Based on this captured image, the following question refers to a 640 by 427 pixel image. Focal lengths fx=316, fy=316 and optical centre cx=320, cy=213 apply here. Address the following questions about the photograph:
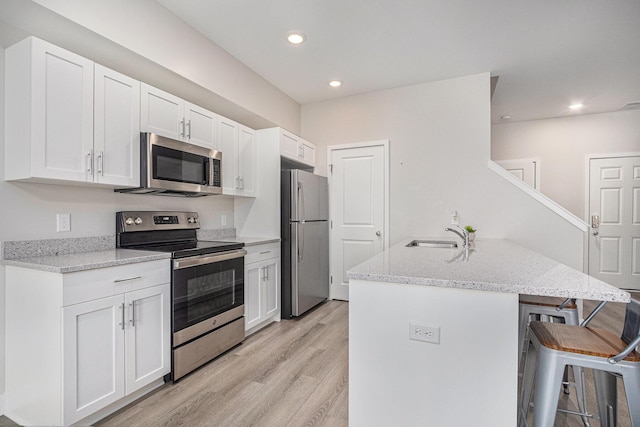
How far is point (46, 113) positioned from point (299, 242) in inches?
92.0

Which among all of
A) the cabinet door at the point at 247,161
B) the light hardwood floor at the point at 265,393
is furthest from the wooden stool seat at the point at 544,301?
the cabinet door at the point at 247,161

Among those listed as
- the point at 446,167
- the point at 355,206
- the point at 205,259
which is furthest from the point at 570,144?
the point at 205,259

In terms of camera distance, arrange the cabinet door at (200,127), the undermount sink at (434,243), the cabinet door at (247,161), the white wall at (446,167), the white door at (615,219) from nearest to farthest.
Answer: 1. the cabinet door at (200,127)
2. the undermount sink at (434,243)
3. the cabinet door at (247,161)
4. the white wall at (446,167)
5. the white door at (615,219)

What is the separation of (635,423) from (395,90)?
11.8 feet

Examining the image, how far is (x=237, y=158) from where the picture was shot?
Answer: 317cm

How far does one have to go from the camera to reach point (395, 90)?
3.90m

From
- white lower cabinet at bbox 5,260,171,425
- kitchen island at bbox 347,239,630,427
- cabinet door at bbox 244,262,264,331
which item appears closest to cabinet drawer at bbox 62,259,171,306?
white lower cabinet at bbox 5,260,171,425

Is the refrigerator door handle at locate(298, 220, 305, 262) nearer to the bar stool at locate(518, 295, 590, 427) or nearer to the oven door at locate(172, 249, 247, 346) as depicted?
the oven door at locate(172, 249, 247, 346)

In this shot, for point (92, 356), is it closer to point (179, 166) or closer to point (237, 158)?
point (179, 166)

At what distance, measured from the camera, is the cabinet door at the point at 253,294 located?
2.86 metres

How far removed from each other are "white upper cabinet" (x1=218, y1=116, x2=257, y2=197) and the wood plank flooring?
1464 millimetres

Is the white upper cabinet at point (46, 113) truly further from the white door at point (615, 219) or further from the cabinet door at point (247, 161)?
the white door at point (615, 219)

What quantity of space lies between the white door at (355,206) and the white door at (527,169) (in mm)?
2598

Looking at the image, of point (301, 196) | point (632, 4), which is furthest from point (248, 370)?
point (632, 4)
